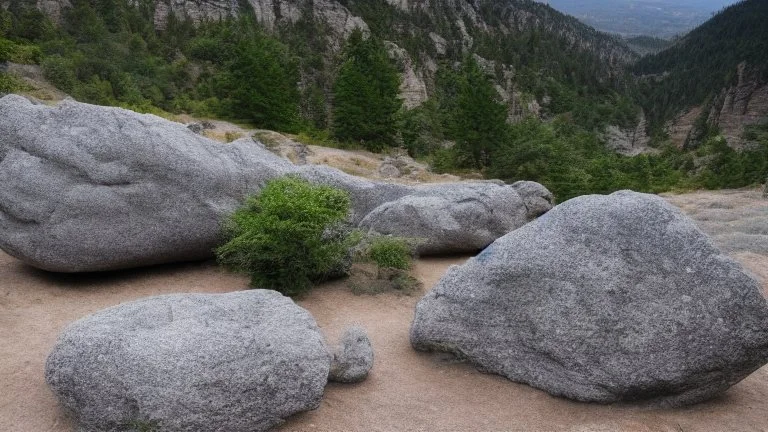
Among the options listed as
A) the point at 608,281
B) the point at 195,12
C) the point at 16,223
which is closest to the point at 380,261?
the point at 608,281

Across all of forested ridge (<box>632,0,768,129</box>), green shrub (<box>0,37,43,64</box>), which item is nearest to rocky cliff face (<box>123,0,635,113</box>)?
forested ridge (<box>632,0,768,129</box>)

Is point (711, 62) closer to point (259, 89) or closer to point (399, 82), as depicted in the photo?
point (399, 82)

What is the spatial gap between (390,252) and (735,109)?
123 metres

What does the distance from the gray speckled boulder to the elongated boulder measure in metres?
7.53

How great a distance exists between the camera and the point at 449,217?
1916 centimetres

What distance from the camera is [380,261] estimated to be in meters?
16.0

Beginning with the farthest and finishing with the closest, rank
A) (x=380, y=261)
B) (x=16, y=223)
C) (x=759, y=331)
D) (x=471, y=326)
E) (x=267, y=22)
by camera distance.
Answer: (x=267, y=22), (x=380, y=261), (x=16, y=223), (x=471, y=326), (x=759, y=331)

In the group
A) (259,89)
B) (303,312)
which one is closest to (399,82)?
(259,89)

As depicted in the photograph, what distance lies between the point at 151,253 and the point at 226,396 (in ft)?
25.5

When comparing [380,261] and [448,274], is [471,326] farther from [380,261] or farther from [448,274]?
[380,261]

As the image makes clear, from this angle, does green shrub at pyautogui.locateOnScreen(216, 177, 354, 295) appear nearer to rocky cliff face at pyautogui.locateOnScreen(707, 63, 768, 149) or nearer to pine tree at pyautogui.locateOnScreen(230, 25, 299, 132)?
pine tree at pyautogui.locateOnScreen(230, 25, 299, 132)

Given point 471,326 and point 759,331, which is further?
point 471,326

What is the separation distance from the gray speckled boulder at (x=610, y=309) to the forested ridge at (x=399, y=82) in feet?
70.2

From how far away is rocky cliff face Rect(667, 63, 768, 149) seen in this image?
108 meters
